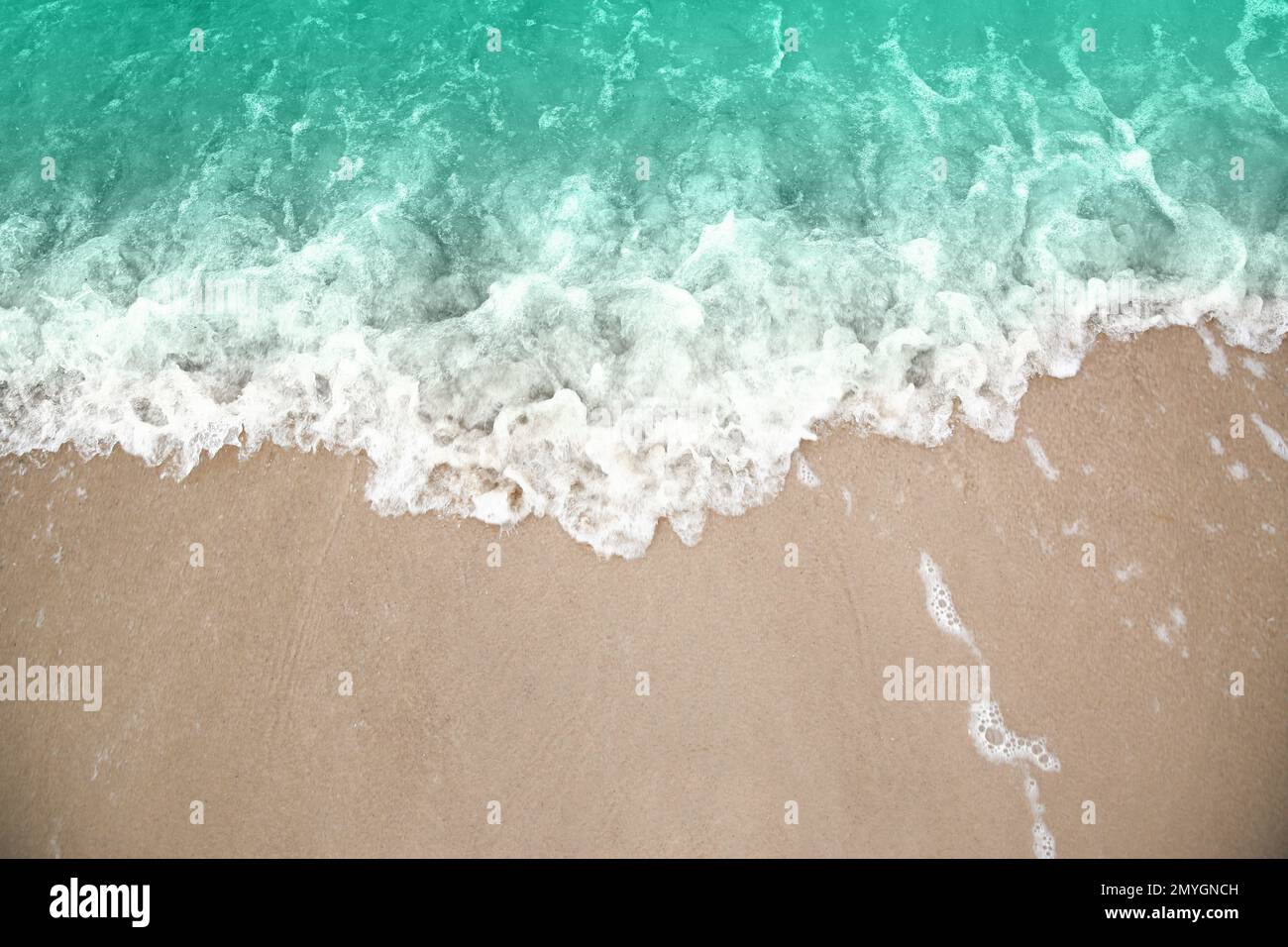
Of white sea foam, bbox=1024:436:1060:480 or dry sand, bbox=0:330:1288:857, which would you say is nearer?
dry sand, bbox=0:330:1288:857

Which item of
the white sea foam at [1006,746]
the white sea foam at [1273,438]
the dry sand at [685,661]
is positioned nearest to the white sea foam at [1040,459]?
the dry sand at [685,661]

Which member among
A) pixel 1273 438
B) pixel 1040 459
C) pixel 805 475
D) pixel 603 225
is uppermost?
pixel 603 225

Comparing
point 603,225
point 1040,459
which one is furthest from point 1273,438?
point 603,225

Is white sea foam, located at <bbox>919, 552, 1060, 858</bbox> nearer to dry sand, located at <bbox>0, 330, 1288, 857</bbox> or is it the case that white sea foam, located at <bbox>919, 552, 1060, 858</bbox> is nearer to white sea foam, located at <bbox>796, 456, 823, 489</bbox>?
dry sand, located at <bbox>0, 330, 1288, 857</bbox>

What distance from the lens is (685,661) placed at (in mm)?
7574

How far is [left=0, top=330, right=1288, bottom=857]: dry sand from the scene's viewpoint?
7.32 metres

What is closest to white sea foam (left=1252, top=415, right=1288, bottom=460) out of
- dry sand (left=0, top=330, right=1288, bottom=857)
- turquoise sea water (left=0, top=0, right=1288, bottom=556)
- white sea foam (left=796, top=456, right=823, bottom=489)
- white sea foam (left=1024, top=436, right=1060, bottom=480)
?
dry sand (left=0, top=330, right=1288, bottom=857)

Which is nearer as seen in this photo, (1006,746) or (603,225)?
(1006,746)

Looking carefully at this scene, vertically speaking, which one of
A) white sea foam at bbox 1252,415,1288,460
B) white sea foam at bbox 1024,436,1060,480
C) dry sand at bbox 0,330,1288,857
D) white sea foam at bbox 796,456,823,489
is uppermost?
white sea foam at bbox 1252,415,1288,460

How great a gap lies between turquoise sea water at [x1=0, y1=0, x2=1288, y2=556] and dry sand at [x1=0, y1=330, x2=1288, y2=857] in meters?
0.58

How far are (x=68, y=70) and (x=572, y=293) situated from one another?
7.44m

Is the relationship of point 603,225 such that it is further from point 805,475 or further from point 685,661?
point 685,661

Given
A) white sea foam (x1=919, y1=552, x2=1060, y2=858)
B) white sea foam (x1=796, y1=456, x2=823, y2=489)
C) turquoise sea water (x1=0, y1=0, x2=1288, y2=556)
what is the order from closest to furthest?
white sea foam (x1=919, y1=552, x2=1060, y2=858), white sea foam (x1=796, y1=456, x2=823, y2=489), turquoise sea water (x1=0, y1=0, x2=1288, y2=556)

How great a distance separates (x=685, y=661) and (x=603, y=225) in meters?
5.06
